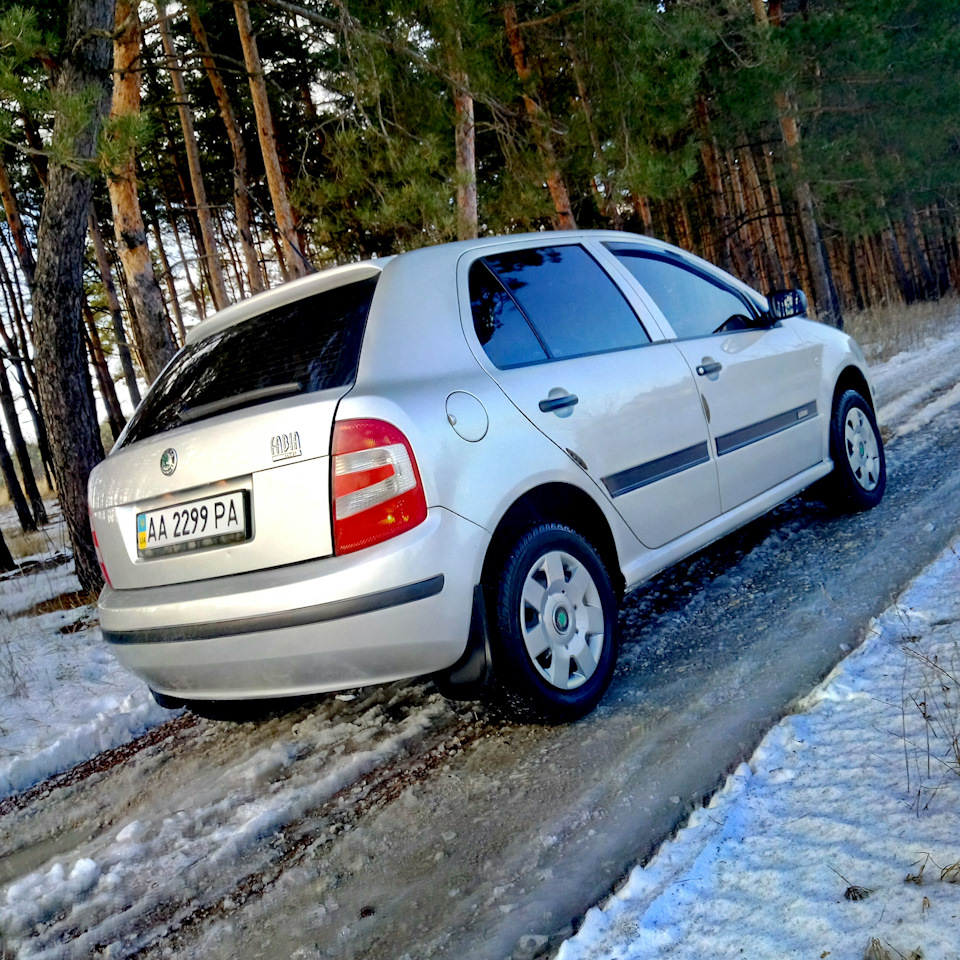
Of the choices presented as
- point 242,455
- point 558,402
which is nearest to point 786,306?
point 558,402

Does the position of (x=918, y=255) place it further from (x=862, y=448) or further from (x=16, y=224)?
(x=16, y=224)

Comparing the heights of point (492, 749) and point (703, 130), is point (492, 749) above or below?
below

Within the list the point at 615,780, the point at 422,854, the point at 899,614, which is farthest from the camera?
the point at 899,614

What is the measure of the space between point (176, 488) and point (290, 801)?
1132 millimetres

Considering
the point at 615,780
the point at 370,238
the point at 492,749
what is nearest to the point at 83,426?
the point at 492,749

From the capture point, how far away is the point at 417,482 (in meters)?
2.67

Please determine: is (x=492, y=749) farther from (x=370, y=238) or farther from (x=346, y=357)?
(x=370, y=238)

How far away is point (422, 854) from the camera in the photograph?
8.20 feet

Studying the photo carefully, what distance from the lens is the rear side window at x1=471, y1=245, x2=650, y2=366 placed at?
3.47 metres

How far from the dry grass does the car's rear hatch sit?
42.5 ft

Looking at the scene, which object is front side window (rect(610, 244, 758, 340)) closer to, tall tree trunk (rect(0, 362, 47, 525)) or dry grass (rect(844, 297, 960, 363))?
dry grass (rect(844, 297, 960, 363))

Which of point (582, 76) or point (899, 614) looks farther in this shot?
point (582, 76)

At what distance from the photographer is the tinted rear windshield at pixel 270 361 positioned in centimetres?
291

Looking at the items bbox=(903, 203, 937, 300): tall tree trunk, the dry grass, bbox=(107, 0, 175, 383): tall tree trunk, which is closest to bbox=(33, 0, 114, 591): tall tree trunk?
bbox=(107, 0, 175, 383): tall tree trunk
